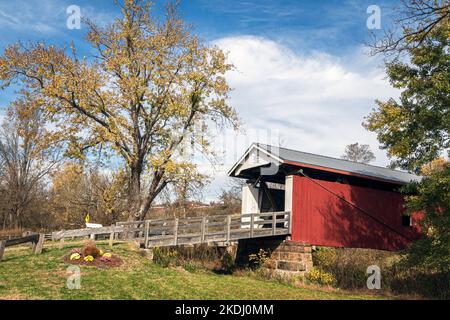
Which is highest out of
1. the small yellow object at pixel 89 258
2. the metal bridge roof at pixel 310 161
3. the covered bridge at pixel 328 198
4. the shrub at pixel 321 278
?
the metal bridge roof at pixel 310 161

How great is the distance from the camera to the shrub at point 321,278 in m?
17.3

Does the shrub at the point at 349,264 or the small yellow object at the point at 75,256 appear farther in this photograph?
the shrub at the point at 349,264

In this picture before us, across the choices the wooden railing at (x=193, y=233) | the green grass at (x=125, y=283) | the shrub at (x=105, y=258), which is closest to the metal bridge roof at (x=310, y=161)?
the wooden railing at (x=193, y=233)

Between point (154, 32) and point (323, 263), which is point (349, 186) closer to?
point (323, 263)

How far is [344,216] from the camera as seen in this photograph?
19.9 metres

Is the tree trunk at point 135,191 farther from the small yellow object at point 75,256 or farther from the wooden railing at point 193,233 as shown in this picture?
the small yellow object at point 75,256

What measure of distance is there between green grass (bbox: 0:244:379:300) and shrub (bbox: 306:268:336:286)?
5.92 feet

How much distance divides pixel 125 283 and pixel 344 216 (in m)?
11.3

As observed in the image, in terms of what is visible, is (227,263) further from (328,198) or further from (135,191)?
(135,191)

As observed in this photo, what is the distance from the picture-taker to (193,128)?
80.9ft

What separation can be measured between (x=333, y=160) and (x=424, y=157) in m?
6.39

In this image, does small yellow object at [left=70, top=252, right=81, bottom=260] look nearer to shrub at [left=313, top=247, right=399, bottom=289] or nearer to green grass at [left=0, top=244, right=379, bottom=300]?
green grass at [left=0, top=244, right=379, bottom=300]

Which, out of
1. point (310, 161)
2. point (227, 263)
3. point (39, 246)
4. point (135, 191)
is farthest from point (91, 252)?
point (310, 161)
